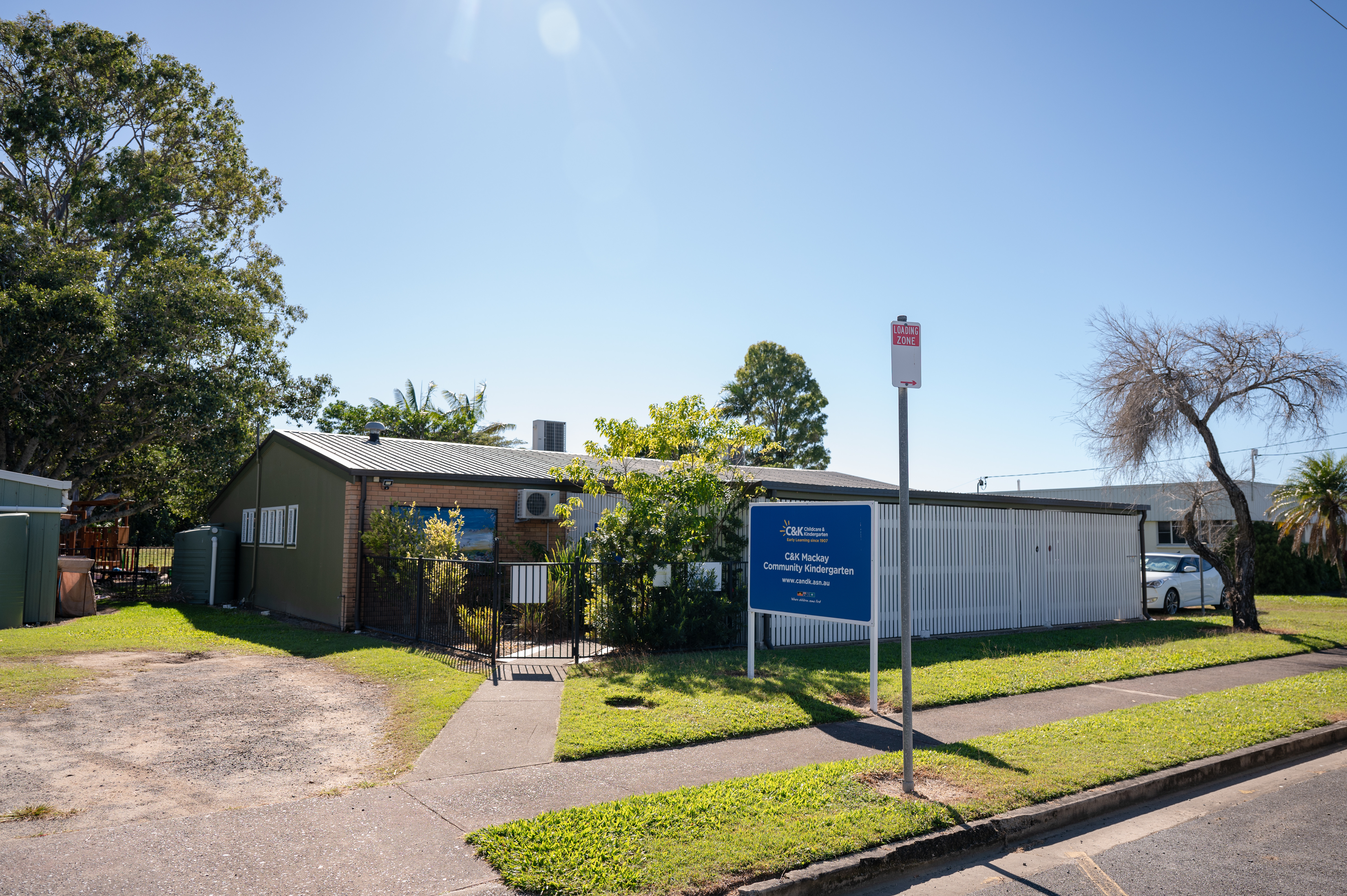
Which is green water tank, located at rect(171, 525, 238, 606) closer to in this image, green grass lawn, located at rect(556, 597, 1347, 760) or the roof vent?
the roof vent

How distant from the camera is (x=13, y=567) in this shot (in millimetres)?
14344

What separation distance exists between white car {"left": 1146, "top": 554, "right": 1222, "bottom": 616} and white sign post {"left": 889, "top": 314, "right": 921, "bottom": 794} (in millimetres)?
16738

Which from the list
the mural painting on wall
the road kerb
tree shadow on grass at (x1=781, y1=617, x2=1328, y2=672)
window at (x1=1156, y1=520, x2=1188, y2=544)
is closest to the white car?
tree shadow on grass at (x1=781, y1=617, x2=1328, y2=672)

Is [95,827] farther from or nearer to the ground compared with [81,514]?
nearer to the ground

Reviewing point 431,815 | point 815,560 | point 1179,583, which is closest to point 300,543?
point 815,560

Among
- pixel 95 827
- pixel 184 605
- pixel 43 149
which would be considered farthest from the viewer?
pixel 43 149

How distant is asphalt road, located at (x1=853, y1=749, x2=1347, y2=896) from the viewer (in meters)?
4.66

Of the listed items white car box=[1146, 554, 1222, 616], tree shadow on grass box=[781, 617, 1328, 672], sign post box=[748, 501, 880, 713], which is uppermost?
sign post box=[748, 501, 880, 713]

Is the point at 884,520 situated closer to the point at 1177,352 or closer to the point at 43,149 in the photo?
the point at 1177,352

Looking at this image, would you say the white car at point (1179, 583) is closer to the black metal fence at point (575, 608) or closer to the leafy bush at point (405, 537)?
the black metal fence at point (575, 608)

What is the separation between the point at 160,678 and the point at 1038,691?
10.3m

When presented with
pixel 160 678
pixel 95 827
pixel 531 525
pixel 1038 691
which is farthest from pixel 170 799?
pixel 531 525

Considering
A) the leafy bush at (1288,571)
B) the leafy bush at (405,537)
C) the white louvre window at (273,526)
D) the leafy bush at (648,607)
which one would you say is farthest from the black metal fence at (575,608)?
the leafy bush at (1288,571)

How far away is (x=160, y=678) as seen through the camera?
33.0 ft
